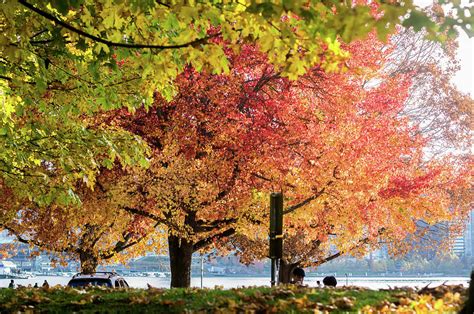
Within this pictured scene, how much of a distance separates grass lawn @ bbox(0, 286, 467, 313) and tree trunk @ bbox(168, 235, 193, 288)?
453 inches

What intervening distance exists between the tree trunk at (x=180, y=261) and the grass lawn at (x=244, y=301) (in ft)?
37.8

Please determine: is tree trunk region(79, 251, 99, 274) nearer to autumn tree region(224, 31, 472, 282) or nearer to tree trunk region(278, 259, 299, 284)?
tree trunk region(278, 259, 299, 284)

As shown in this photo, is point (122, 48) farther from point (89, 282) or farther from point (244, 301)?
point (89, 282)

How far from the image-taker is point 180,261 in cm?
2384

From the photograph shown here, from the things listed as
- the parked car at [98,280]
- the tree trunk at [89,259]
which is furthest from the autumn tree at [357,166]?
the tree trunk at [89,259]

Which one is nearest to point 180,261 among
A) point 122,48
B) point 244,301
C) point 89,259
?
point 89,259

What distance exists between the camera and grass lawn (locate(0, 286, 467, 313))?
28.0 feet

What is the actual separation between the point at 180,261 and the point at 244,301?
14.4 metres

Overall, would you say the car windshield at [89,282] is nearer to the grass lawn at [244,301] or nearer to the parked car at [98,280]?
the parked car at [98,280]

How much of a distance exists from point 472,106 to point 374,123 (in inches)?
598

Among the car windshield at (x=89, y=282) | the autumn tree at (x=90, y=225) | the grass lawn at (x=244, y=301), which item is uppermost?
the autumn tree at (x=90, y=225)

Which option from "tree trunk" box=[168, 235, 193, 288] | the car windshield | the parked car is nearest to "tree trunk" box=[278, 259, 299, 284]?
"tree trunk" box=[168, 235, 193, 288]

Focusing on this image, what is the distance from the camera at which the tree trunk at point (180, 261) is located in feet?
76.9

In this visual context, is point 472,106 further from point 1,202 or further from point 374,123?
point 1,202
